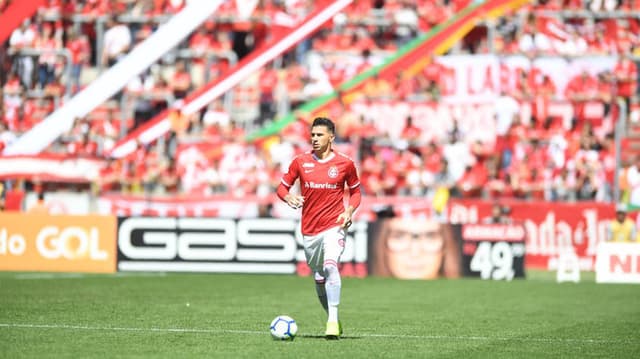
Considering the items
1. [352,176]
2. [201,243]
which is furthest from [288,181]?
[201,243]

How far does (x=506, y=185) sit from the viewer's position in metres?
32.8

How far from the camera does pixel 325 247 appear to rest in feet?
43.5

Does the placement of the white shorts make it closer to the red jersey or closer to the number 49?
the red jersey

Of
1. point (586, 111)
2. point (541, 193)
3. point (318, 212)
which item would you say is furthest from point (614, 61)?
point (318, 212)

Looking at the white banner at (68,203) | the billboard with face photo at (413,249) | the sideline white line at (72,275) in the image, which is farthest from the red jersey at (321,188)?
the white banner at (68,203)

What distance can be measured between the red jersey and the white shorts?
2.5 inches

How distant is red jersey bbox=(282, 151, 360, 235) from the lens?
13.4 metres

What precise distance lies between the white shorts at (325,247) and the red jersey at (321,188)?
0.21ft

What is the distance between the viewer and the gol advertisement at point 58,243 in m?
27.1

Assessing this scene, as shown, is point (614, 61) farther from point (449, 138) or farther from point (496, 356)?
point (496, 356)

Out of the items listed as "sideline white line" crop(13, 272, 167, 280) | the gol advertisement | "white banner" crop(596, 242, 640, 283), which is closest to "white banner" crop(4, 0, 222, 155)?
the gol advertisement

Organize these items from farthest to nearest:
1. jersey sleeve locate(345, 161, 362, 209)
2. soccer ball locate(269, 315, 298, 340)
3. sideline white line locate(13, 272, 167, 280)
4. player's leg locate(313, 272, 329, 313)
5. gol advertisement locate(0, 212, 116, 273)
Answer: gol advertisement locate(0, 212, 116, 273)
sideline white line locate(13, 272, 167, 280)
player's leg locate(313, 272, 329, 313)
jersey sleeve locate(345, 161, 362, 209)
soccer ball locate(269, 315, 298, 340)

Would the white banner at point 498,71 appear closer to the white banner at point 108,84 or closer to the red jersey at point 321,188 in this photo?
the white banner at point 108,84

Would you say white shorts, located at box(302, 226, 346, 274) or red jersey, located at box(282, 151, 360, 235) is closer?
white shorts, located at box(302, 226, 346, 274)
